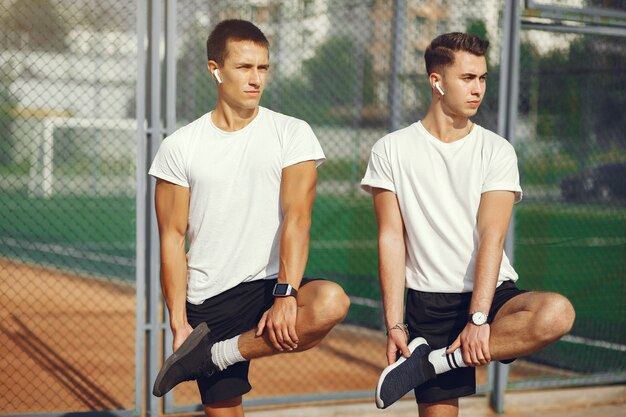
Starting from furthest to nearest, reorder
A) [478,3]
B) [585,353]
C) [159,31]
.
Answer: [478,3] < [585,353] < [159,31]

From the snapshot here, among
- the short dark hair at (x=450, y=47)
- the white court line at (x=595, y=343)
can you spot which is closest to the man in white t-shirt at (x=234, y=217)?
the short dark hair at (x=450, y=47)

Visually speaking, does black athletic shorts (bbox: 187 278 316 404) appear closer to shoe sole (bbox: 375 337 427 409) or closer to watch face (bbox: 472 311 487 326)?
shoe sole (bbox: 375 337 427 409)

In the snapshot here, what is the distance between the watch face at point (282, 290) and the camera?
351 cm

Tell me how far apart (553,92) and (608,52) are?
103 centimetres

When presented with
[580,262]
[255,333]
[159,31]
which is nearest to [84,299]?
[580,262]

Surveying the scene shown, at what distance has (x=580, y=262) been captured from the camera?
36.4 ft

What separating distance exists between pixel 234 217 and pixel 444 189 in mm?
864

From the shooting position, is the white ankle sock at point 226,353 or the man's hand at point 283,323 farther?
the white ankle sock at point 226,353

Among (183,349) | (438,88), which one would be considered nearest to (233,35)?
(438,88)

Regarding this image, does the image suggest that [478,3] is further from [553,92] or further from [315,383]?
[315,383]

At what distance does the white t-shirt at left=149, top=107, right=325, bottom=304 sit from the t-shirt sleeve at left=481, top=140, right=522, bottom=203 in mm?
697

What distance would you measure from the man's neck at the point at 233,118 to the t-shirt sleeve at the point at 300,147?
0.18 meters

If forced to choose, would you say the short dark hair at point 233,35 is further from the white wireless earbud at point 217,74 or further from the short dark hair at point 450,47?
the short dark hair at point 450,47

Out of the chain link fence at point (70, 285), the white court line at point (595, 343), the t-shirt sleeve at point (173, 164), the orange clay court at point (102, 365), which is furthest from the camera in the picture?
the white court line at point (595, 343)
